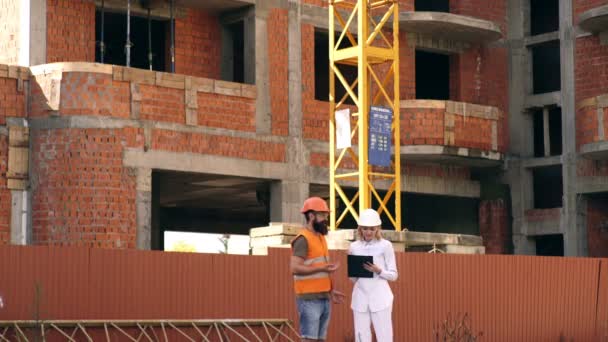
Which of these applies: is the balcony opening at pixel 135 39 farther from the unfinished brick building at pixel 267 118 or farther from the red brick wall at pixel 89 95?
the red brick wall at pixel 89 95

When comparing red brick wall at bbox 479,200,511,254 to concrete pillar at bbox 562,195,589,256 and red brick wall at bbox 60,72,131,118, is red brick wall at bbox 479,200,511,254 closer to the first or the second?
concrete pillar at bbox 562,195,589,256

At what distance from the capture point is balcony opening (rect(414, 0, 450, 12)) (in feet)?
124

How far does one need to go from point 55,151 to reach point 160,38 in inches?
231

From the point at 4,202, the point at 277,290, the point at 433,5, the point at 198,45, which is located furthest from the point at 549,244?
the point at 277,290

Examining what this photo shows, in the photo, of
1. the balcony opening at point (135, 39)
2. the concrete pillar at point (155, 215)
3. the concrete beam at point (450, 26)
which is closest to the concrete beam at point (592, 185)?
the concrete beam at point (450, 26)

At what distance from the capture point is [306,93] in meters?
31.2

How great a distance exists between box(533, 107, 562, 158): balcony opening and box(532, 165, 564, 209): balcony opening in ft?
1.65

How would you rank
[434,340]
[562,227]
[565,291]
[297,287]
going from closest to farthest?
1. [297,287]
2. [434,340]
3. [565,291]
4. [562,227]

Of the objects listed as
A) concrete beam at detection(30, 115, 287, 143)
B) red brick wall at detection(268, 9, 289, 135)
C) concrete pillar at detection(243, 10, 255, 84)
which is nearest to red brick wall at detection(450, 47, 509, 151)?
red brick wall at detection(268, 9, 289, 135)

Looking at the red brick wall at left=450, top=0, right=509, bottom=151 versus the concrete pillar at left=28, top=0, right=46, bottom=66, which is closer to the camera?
the concrete pillar at left=28, top=0, right=46, bottom=66

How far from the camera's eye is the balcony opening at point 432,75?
120ft

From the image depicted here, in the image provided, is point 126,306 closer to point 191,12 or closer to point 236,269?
point 236,269

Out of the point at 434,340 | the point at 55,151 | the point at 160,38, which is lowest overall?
→ the point at 434,340

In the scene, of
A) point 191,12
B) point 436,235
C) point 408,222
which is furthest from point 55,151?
point 408,222
